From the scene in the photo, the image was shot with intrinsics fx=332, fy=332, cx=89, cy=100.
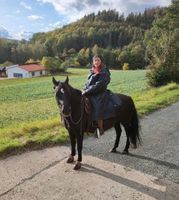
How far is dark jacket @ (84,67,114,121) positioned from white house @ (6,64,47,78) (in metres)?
78.8

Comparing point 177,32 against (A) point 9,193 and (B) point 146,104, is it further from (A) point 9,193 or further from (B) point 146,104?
(A) point 9,193

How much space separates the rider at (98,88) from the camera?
754cm

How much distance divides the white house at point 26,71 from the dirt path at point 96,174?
256ft

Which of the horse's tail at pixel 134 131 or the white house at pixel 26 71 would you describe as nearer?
the horse's tail at pixel 134 131

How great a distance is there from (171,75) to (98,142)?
802 inches

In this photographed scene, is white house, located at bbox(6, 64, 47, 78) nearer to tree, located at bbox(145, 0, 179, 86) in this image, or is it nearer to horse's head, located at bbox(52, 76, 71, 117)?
tree, located at bbox(145, 0, 179, 86)

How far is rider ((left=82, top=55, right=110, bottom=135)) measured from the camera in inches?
297

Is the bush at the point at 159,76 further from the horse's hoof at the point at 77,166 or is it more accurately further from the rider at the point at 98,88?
the horse's hoof at the point at 77,166

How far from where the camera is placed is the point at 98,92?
762 cm

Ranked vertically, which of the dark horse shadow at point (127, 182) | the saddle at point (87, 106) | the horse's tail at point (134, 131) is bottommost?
the dark horse shadow at point (127, 182)

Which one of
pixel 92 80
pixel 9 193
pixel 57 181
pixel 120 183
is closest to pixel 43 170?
pixel 57 181

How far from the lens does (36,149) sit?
28.6 ft

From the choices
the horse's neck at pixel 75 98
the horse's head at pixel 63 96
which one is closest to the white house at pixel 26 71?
the horse's neck at pixel 75 98

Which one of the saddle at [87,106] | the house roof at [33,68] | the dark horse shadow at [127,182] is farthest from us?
the house roof at [33,68]
